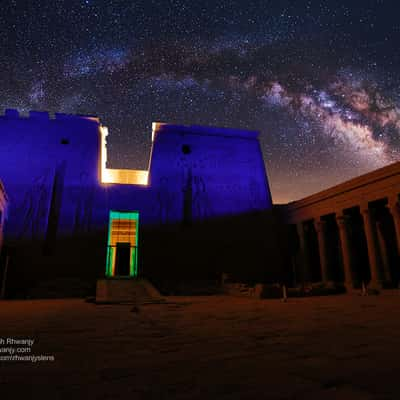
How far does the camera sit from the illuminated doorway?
2050 centimetres

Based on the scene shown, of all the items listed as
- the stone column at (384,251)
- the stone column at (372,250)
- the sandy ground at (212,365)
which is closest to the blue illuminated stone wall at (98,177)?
the stone column at (384,251)

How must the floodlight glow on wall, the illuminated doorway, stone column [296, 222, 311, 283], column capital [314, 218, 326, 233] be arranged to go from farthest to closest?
the floodlight glow on wall < stone column [296, 222, 311, 283] < the illuminated doorway < column capital [314, 218, 326, 233]

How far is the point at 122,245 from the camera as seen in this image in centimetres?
2128

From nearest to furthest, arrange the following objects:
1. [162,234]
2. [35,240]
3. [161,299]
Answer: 1. [161,299]
2. [35,240]
3. [162,234]

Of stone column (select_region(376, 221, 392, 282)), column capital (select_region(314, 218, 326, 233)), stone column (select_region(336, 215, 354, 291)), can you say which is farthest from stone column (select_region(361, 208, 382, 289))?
column capital (select_region(314, 218, 326, 233))

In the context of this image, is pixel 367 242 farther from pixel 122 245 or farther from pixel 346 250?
pixel 122 245

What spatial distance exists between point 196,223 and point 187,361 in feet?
60.5

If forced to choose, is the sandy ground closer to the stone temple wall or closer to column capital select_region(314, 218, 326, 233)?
the stone temple wall

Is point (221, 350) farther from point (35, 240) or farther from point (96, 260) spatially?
point (35, 240)

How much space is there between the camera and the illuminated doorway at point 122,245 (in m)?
20.5

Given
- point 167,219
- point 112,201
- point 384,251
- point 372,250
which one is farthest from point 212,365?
point 384,251

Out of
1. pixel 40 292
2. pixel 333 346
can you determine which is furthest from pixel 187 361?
pixel 40 292

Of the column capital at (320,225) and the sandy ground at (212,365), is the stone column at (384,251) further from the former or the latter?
the sandy ground at (212,365)

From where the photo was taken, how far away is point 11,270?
59.1 ft
